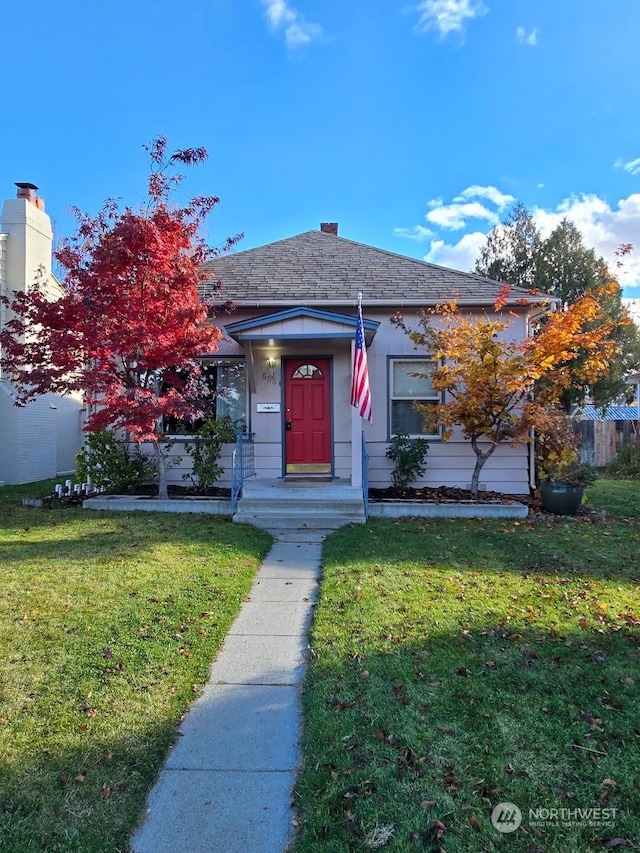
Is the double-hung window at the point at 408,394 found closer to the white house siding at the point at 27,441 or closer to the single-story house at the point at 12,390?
the single-story house at the point at 12,390

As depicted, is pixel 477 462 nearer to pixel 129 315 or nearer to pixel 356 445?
pixel 356 445

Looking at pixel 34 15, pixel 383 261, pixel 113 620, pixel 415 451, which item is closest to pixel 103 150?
pixel 34 15

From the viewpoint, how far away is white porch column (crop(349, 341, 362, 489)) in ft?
27.0

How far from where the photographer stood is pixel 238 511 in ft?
26.4

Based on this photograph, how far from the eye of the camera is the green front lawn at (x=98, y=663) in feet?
7.15

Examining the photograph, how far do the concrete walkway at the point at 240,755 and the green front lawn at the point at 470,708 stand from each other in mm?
143

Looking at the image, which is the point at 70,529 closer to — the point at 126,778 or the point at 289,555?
the point at 289,555

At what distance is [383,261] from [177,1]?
5.94m

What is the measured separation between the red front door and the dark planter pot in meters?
3.96

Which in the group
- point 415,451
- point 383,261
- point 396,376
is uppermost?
point 383,261

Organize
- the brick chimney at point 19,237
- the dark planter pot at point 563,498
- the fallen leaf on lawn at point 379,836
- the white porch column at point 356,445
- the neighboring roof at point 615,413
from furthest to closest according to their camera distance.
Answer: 1. the neighboring roof at point 615,413
2. the brick chimney at point 19,237
3. the dark planter pot at point 563,498
4. the white porch column at point 356,445
5. the fallen leaf on lawn at point 379,836

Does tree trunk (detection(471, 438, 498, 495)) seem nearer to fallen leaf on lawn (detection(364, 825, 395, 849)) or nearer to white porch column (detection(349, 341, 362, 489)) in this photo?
white porch column (detection(349, 341, 362, 489))

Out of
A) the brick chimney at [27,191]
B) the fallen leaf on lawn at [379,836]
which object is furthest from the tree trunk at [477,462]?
the brick chimney at [27,191]

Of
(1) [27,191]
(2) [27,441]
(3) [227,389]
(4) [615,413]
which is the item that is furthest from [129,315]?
(4) [615,413]
